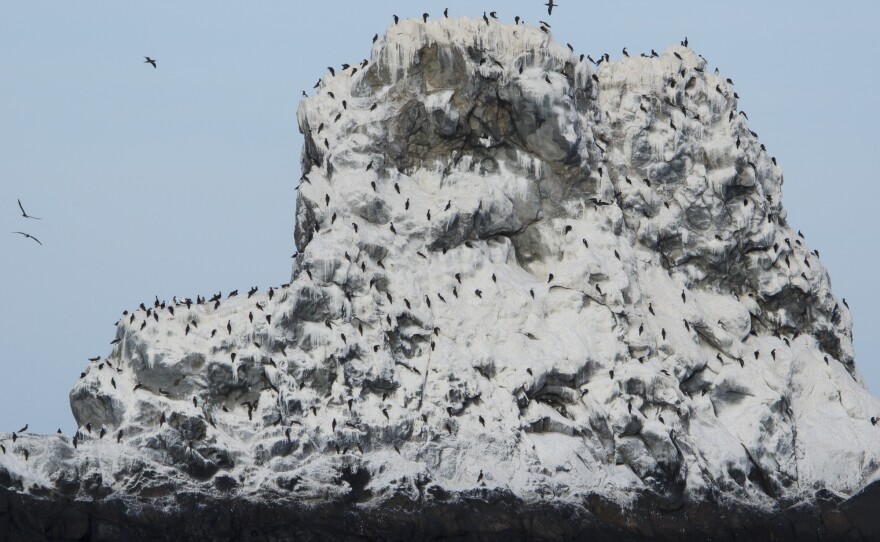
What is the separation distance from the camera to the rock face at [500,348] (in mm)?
78562

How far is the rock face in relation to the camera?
3093 inches

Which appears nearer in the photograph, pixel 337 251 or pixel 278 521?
pixel 278 521

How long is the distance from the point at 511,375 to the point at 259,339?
901cm

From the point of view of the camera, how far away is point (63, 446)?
254ft

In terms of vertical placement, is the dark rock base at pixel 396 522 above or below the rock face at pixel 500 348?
below

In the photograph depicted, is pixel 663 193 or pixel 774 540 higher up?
pixel 663 193

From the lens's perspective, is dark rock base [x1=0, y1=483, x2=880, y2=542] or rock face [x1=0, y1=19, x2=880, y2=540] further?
rock face [x1=0, y1=19, x2=880, y2=540]

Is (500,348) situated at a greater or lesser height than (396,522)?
greater

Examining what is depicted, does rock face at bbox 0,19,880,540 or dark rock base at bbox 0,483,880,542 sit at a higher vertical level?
rock face at bbox 0,19,880,540

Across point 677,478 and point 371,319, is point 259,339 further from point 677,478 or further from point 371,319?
point 677,478

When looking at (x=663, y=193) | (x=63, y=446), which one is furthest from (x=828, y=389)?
(x=63, y=446)

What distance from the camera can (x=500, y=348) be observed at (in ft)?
276

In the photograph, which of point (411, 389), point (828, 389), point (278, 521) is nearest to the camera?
point (278, 521)

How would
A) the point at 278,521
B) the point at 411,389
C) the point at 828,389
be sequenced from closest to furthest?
the point at 278,521, the point at 411,389, the point at 828,389
